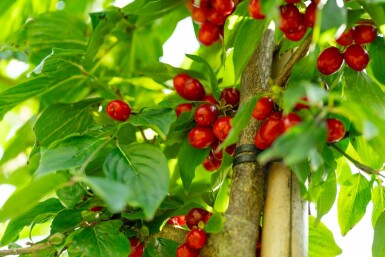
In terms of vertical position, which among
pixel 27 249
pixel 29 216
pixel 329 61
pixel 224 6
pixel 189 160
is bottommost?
pixel 27 249

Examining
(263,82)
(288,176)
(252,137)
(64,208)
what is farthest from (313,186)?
(64,208)

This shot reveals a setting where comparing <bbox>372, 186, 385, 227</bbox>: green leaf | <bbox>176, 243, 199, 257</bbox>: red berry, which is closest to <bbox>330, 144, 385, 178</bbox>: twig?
<bbox>372, 186, 385, 227</bbox>: green leaf

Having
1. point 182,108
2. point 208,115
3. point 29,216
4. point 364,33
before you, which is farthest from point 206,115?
point 29,216

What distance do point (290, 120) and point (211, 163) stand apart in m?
0.48

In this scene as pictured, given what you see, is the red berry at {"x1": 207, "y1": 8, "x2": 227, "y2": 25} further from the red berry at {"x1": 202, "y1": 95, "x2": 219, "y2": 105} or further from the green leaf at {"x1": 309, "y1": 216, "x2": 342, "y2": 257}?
the green leaf at {"x1": 309, "y1": 216, "x2": 342, "y2": 257}

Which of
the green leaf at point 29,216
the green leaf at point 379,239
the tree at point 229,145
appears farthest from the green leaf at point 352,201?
the green leaf at point 29,216

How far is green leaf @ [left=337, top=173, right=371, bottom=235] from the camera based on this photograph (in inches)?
52.2

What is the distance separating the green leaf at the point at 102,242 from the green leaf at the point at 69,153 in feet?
0.51

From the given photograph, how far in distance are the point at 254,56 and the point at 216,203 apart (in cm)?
31

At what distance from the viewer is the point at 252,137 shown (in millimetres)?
1193

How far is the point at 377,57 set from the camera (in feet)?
3.91

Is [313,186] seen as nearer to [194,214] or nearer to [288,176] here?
[288,176]

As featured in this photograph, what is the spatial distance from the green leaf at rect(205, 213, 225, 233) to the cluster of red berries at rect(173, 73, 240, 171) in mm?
141

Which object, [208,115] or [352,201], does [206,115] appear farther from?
[352,201]
